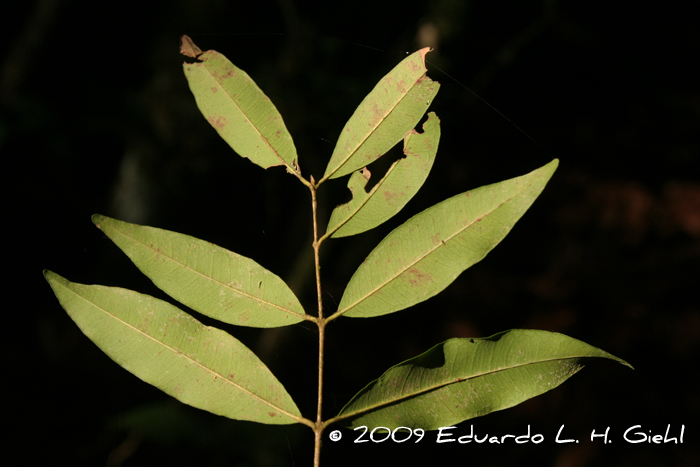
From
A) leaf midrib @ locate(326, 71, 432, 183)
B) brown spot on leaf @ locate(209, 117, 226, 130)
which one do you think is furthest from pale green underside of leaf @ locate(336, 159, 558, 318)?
brown spot on leaf @ locate(209, 117, 226, 130)

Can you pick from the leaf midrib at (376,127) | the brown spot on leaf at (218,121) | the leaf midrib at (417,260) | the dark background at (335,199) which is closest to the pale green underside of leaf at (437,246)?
the leaf midrib at (417,260)

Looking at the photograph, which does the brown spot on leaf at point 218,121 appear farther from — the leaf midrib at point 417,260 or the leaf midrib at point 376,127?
the leaf midrib at point 417,260

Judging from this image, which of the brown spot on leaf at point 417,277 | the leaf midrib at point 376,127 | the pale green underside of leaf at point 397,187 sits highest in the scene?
the leaf midrib at point 376,127

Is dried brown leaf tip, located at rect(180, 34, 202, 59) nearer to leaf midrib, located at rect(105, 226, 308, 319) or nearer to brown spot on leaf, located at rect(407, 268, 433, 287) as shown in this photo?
leaf midrib, located at rect(105, 226, 308, 319)

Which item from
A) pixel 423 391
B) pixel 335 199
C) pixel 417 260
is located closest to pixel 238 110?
pixel 417 260

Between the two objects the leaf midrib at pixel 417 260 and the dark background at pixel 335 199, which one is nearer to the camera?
the leaf midrib at pixel 417 260

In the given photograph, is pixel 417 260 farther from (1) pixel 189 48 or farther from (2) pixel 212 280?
(1) pixel 189 48

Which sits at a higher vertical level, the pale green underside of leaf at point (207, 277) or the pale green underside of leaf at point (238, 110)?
the pale green underside of leaf at point (238, 110)
